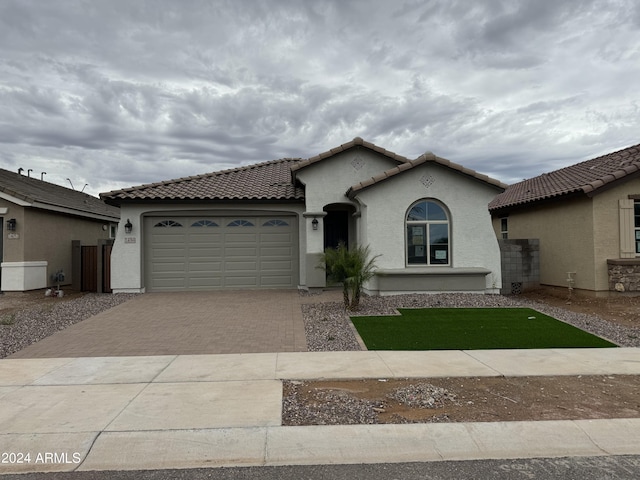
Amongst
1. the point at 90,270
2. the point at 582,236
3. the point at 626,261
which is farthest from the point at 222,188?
the point at 626,261

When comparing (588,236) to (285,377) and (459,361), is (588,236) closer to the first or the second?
(459,361)

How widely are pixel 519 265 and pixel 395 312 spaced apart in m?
6.53

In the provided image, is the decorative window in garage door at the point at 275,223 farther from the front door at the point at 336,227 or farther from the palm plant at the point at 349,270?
the palm plant at the point at 349,270

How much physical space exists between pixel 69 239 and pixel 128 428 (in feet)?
51.9

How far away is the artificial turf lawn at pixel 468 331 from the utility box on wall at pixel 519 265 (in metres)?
3.89

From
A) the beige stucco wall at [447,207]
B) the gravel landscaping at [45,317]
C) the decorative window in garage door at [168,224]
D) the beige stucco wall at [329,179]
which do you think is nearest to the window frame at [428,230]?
the beige stucco wall at [447,207]

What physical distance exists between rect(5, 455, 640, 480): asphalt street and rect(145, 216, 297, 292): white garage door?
1158 cm

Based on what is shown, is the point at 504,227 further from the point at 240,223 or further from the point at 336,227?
the point at 240,223

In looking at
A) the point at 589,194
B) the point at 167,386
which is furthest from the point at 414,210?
the point at 167,386

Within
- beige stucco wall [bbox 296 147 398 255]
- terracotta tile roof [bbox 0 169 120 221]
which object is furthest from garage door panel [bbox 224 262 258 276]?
terracotta tile roof [bbox 0 169 120 221]

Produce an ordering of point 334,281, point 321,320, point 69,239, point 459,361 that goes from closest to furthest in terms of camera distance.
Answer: point 459,361 → point 321,320 → point 334,281 → point 69,239

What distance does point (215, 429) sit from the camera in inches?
177

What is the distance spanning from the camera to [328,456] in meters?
4.07

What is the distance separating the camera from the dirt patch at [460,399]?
4.84 metres
